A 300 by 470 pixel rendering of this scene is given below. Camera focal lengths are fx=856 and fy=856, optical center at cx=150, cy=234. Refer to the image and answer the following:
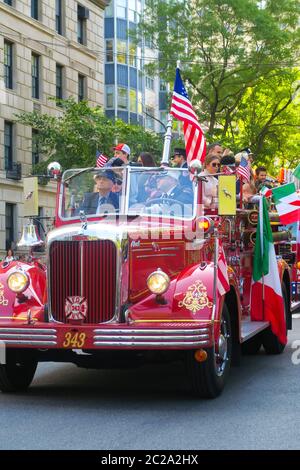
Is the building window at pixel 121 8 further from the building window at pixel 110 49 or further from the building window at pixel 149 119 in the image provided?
the building window at pixel 149 119

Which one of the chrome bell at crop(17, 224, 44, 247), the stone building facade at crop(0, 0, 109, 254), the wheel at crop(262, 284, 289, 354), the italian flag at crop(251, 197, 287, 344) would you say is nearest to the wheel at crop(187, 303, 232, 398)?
the italian flag at crop(251, 197, 287, 344)

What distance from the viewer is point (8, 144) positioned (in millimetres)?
34844

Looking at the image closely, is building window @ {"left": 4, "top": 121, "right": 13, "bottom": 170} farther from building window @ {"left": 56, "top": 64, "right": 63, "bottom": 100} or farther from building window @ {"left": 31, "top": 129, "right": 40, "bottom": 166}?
building window @ {"left": 56, "top": 64, "right": 63, "bottom": 100}

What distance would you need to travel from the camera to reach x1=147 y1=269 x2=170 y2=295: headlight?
26.1 ft

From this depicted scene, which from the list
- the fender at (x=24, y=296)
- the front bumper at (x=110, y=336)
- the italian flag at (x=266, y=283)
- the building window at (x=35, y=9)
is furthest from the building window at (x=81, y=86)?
the front bumper at (x=110, y=336)

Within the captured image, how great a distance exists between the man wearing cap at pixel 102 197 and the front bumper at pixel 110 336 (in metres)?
1.58

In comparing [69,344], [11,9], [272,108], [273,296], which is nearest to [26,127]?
[11,9]

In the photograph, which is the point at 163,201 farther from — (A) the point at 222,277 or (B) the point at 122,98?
(B) the point at 122,98

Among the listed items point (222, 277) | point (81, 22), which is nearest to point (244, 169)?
point (222, 277)

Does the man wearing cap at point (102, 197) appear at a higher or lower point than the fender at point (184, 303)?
higher

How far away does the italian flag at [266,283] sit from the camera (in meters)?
10.6

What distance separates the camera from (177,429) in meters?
6.92

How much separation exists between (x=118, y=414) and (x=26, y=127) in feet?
95.5
